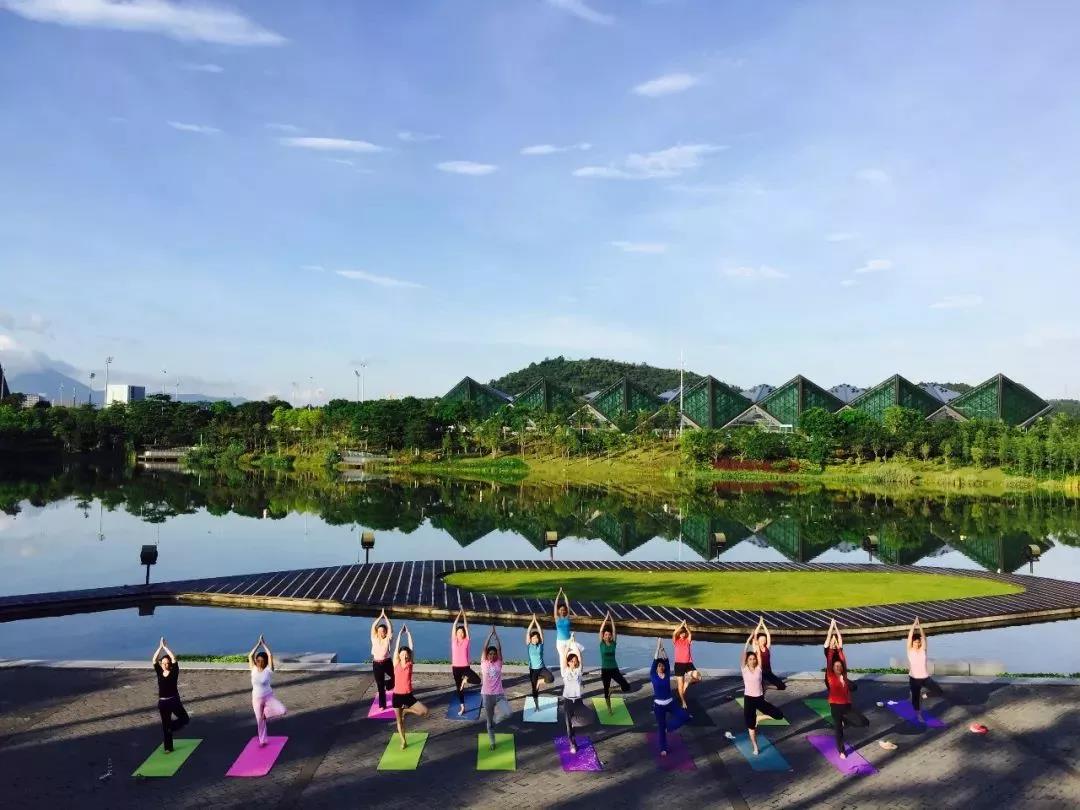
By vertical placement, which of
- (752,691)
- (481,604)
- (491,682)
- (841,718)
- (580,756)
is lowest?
(580,756)

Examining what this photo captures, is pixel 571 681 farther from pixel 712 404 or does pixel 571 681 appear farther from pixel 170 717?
pixel 712 404

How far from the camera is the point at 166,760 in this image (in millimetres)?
9734

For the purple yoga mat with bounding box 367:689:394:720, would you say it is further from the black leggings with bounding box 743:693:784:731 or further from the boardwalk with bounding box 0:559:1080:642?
the boardwalk with bounding box 0:559:1080:642

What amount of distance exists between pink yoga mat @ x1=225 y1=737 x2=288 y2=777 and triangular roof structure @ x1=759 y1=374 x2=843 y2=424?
98770mm

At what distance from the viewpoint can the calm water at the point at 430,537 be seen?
17266 mm

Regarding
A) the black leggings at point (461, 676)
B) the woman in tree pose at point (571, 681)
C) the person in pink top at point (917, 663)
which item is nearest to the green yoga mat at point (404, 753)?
the black leggings at point (461, 676)

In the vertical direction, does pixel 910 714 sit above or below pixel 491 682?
below

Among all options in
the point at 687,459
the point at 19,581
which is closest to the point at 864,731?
the point at 19,581

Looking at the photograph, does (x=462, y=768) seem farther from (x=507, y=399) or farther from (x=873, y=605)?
(x=507, y=399)

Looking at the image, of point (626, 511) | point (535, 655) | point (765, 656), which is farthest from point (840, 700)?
point (626, 511)

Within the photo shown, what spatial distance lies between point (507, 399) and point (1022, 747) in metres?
117

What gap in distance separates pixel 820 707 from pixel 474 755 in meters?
5.40

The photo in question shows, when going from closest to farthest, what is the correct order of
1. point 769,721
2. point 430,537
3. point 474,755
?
point 474,755
point 769,721
point 430,537

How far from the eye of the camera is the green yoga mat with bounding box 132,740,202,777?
9359 mm
